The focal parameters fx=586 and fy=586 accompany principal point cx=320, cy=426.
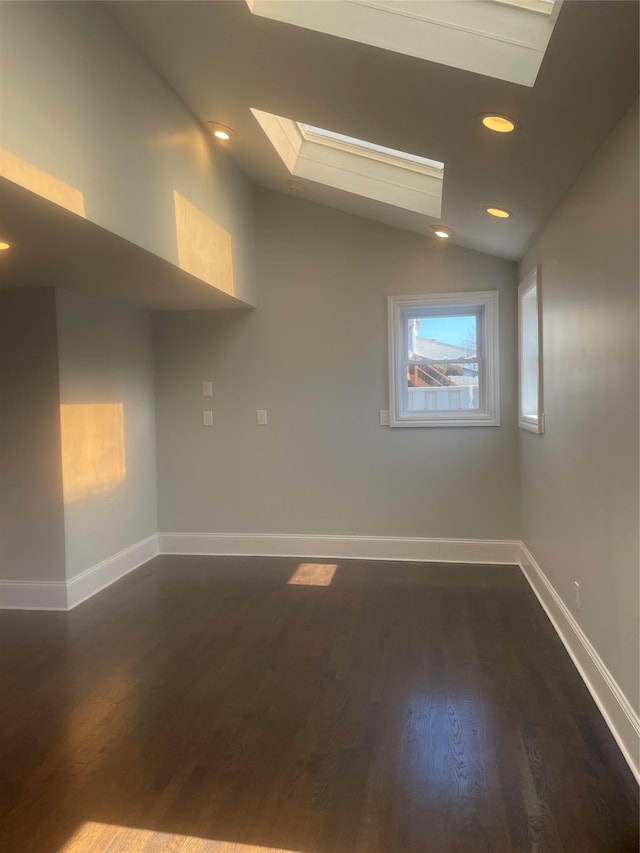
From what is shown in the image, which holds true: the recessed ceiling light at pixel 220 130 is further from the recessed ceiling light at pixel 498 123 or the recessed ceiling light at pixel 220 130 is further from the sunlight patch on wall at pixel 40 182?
the recessed ceiling light at pixel 498 123

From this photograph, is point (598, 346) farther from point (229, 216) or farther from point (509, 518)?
point (229, 216)

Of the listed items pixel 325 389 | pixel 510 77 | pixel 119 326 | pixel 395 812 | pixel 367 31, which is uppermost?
pixel 367 31

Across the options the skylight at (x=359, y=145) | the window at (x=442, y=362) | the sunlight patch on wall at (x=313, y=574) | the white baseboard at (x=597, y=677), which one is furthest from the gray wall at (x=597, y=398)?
the sunlight patch on wall at (x=313, y=574)

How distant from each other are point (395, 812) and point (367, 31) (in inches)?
105

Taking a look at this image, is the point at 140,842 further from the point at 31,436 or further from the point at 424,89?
the point at 424,89

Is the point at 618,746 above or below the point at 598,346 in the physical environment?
below

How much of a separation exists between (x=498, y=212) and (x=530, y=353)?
3.44ft

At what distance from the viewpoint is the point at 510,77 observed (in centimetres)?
204

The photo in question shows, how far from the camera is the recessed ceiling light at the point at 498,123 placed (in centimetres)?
232

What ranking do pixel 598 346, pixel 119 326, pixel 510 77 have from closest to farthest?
pixel 510 77 → pixel 598 346 → pixel 119 326

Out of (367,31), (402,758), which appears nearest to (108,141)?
(367,31)

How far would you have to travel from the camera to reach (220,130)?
346 cm

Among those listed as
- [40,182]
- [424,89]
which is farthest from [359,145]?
[40,182]

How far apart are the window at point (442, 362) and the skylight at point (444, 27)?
2.43 m
